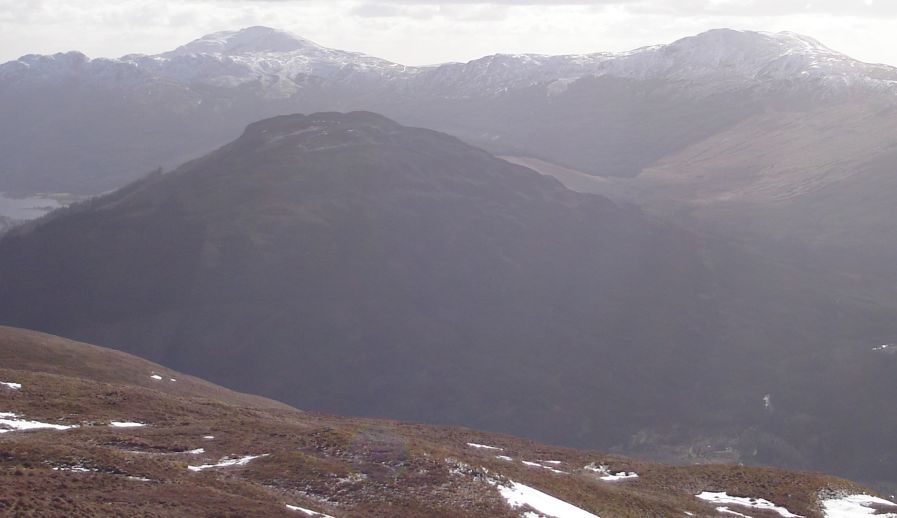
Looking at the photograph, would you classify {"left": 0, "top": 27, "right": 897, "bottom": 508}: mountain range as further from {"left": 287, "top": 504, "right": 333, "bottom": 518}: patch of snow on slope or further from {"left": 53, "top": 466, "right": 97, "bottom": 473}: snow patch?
{"left": 53, "top": 466, "right": 97, "bottom": 473}: snow patch

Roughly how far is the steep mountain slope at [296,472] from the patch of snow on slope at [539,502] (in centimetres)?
8

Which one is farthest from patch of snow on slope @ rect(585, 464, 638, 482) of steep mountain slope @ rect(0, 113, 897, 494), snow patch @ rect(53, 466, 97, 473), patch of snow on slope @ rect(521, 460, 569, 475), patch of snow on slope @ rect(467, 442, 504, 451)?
steep mountain slope @ rect(0, 113, 897, 494)

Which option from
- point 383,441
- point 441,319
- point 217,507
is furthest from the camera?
point 441,319

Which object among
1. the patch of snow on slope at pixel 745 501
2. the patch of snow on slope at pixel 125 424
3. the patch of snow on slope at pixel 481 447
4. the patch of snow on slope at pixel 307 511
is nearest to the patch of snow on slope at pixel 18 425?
the patch of snow on slope at pixel 125 424

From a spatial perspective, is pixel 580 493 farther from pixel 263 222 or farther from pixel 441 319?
pixel 263 222

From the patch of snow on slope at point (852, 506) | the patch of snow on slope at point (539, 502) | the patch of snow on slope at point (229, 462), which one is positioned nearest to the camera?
the patch of snow on slope at point (539, 502)

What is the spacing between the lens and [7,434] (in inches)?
1554

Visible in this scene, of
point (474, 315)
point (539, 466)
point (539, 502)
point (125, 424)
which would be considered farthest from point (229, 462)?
point (474, 315)

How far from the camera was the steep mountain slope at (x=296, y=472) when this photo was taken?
29281 millimetres

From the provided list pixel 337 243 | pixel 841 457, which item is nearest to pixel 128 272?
pixel 337 243

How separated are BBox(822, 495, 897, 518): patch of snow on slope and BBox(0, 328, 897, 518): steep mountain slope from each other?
0.44 ft

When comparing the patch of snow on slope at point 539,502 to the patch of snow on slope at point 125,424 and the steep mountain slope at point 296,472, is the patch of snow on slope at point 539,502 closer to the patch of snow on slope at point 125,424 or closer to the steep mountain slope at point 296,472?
the steep mountain slope at point 296,472

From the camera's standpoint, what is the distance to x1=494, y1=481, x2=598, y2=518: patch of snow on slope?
34688 millimetres

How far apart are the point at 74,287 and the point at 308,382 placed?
53.2 meters
